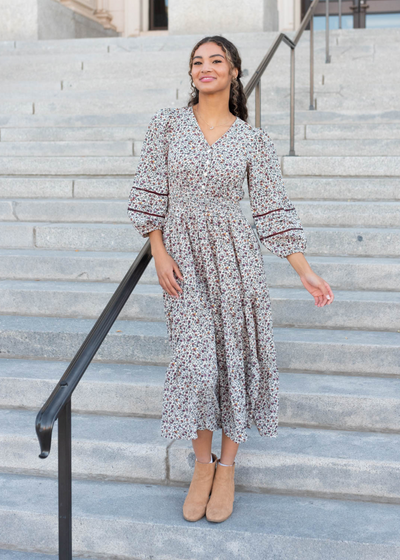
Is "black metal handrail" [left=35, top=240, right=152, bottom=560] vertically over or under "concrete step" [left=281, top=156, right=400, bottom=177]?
under

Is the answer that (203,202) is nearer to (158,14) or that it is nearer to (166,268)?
(166,268)

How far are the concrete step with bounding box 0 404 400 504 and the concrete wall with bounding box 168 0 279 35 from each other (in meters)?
6.84

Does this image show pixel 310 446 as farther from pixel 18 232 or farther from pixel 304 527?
pixel 18 232

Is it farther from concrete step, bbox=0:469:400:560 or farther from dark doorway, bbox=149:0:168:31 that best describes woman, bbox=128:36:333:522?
dark doorway, bbox=149:0:168:31

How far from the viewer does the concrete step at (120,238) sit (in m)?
4.02

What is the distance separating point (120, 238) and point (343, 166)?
5.87ft

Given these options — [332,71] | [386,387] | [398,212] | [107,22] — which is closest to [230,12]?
[332,71]

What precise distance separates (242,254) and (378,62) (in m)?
5.12

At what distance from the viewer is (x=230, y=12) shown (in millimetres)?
8539

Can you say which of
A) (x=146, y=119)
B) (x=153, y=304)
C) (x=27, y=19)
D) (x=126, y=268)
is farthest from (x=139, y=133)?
(x=27, y=19)

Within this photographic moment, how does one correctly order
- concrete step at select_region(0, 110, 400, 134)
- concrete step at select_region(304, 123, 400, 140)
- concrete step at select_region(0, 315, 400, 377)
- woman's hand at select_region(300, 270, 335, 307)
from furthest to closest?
concrete step at select_region(0, 110, 400, 134) → concrete step at select_region(304, 123, 400, 140) → concrete step at select_region(0, 315, 400, 377) → woman's hand at select_region(300, 270, 335, 307)

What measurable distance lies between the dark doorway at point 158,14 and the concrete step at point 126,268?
8.26 m

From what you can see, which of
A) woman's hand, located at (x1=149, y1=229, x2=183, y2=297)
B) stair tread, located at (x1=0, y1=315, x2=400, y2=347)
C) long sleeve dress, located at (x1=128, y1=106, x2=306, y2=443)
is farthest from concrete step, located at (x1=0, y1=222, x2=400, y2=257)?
woman's hand, located at (x1=149, y1=229, x2=183, y2=297)

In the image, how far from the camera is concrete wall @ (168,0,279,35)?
8453 millimetres
